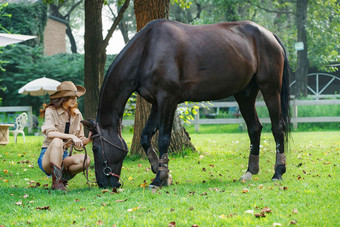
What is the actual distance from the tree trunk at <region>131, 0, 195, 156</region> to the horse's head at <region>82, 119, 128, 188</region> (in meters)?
2.93

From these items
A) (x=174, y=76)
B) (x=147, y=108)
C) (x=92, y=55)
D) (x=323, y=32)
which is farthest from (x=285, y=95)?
(x=323, y=32)

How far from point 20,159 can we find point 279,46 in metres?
5.92

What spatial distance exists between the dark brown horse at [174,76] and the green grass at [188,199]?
474 mm

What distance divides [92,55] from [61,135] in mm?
6874

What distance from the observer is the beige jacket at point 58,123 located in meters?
5.43

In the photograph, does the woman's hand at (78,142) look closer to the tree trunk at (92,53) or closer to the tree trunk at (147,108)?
the tree trunk at (147,108)

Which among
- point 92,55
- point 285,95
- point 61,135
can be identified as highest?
point 92,55

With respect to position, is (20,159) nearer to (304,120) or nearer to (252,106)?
(252,106)

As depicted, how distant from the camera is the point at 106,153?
514 centimetres

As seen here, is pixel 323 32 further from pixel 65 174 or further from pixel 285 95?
pixel 65 174

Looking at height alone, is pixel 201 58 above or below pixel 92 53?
below

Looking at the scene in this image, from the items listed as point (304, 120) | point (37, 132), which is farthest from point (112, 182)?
point (37, 132)

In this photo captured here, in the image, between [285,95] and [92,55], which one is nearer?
[285,95]

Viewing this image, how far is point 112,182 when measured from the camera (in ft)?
17.1
